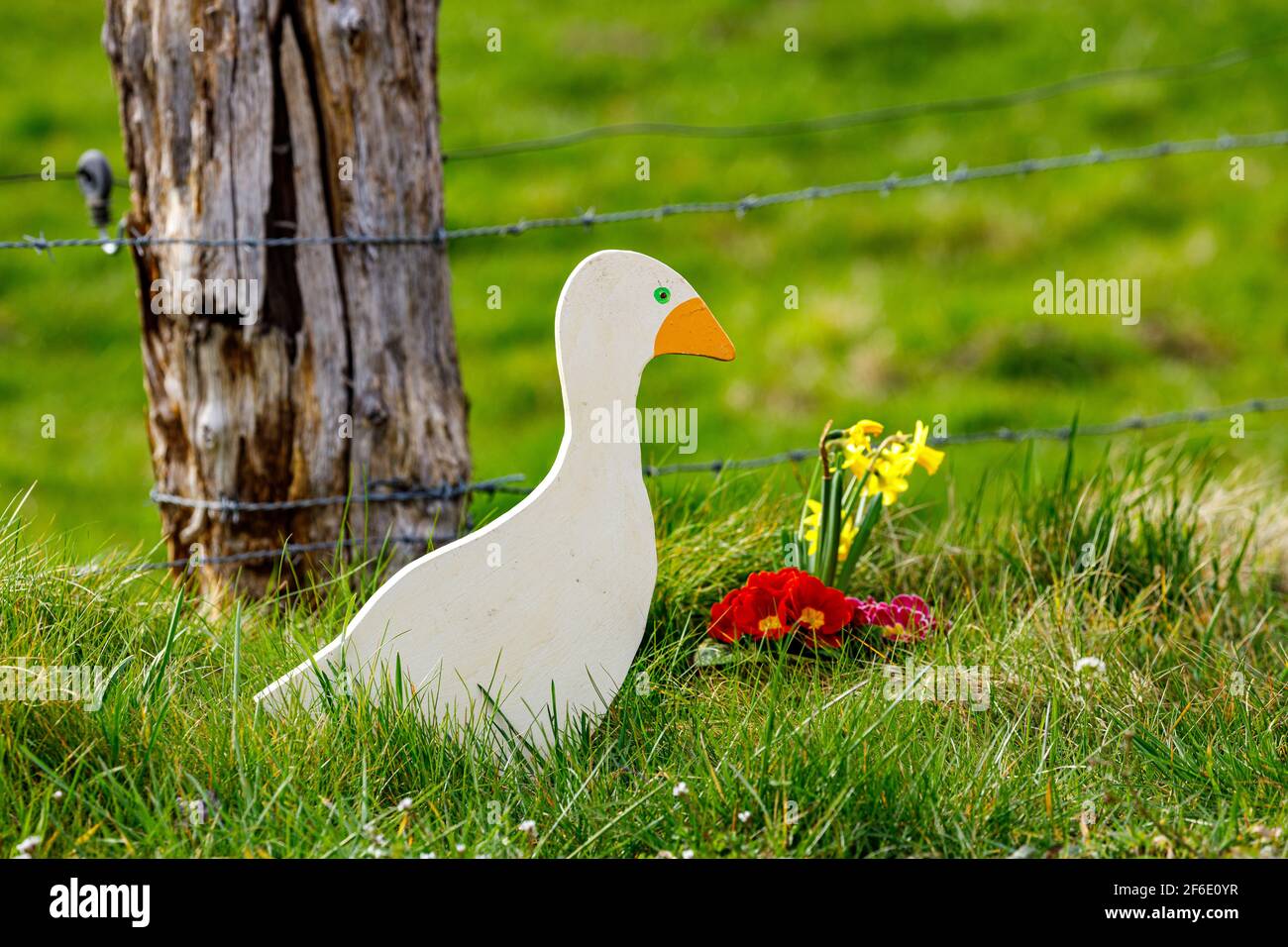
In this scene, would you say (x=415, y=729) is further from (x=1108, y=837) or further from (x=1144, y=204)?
(x=1144, y=204)

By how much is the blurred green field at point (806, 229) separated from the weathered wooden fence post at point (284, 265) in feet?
8.23

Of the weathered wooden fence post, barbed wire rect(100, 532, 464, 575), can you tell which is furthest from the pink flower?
the weathered wooden fence post

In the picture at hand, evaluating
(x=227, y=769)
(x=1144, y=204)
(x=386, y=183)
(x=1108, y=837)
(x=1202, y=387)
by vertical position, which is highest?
(x=1144, y=204)

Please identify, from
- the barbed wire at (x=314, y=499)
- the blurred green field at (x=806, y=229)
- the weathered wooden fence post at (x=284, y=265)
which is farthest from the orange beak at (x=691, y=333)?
the blurred green field at (x=806, y=229)

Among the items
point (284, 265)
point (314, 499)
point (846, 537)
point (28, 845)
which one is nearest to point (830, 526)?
point (846, 537)

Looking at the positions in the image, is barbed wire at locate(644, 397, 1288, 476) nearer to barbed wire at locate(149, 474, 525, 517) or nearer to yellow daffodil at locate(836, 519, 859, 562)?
yellow daffodil at locate(836, 519, 859, 562)

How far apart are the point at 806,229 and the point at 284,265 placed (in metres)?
5.67

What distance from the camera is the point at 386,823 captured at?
232 cm

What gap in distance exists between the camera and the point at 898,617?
10.2ft

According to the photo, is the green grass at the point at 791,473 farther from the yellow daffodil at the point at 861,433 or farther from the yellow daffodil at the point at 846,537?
the yellow daffodil at the point at 861,433

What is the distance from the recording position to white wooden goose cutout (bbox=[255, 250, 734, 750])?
2.55 metres

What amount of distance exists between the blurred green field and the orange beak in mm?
3548

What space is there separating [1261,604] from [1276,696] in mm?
812
